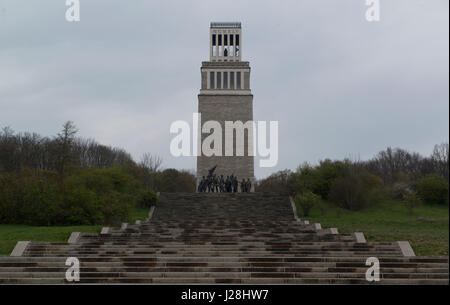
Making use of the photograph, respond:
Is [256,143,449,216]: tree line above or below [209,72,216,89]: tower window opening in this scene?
below

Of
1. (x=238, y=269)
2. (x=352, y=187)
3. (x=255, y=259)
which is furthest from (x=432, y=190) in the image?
(x=238, y=269)

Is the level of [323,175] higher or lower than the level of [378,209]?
higher

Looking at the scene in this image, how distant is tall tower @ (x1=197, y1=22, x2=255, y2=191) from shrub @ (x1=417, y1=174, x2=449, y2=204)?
57.1 ft

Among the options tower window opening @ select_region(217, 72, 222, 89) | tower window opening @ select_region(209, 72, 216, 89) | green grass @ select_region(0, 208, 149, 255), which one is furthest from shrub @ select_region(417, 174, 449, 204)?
tower window opening @ select_region(209, 72, 216, 89)

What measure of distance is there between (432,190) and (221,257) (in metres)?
19.7

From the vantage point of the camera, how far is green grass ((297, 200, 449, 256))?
1471cm

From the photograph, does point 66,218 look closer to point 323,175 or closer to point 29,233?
point 29,233

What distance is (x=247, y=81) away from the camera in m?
46.8

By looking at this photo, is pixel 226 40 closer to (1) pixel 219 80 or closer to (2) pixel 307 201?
(1) pixel 219 80

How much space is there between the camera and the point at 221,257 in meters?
12.3

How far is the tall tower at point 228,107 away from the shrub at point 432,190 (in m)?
17.4

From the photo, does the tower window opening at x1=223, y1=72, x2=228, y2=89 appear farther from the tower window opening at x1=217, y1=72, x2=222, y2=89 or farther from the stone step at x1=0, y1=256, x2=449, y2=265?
the stone step at x1=0, y1=256, x2=449, y2=265
